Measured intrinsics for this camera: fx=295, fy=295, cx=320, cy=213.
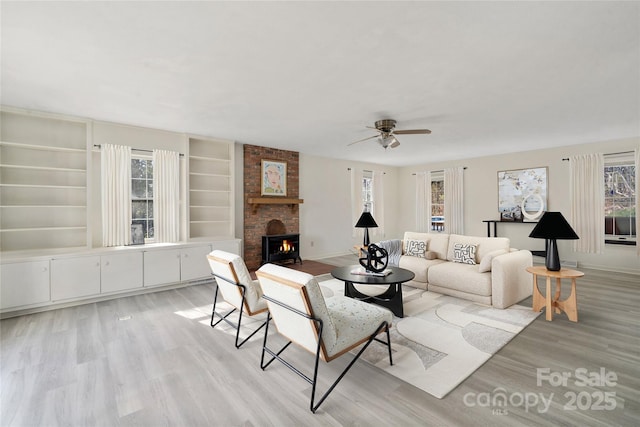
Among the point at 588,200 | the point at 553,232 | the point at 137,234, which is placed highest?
the point at 588,200

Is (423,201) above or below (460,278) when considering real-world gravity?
above

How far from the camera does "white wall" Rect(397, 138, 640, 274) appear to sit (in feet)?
19.1

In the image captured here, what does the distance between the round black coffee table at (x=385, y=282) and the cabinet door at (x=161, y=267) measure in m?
2.79

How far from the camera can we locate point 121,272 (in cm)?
435

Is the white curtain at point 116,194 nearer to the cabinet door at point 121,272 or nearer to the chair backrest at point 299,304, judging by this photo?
the cabinet door at point 121,272

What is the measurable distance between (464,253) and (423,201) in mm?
4545

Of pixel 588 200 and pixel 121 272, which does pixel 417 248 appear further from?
pixel 121 272

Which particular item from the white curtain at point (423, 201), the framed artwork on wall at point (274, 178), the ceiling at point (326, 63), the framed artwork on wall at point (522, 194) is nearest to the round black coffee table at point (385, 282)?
the ceiling at point (326, 63)

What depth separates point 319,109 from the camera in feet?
13.0

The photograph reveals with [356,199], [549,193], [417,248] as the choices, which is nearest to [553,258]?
[417,248]

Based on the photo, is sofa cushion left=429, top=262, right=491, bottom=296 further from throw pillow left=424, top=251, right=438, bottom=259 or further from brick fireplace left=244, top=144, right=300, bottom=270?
brick fireplace left=244, top=144, right=300, bottom=270

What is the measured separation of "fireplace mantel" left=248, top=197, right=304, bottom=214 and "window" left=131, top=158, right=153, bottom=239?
1832 millimetres

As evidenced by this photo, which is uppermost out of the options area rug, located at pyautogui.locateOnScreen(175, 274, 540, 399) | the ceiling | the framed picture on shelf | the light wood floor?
the ceiling

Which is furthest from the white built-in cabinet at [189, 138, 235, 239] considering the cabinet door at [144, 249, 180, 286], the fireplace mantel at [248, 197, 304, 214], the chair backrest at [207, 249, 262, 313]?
the chair backrest at [207, 249, 262, 313]
